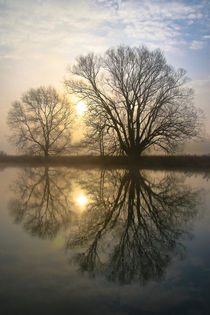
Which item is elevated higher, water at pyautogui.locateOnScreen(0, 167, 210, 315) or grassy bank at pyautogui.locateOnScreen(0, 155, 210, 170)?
grassy bank at pyautogui.locateOnScreen(0, 155, 210, 170)

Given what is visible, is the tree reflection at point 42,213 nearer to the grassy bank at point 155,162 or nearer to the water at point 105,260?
the water at point 105,260

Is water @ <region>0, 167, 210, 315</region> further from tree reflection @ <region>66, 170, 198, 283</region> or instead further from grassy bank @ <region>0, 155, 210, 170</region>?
grassy bank @ <region>0, 155, 210, 170</region>

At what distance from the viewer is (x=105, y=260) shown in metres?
3.24

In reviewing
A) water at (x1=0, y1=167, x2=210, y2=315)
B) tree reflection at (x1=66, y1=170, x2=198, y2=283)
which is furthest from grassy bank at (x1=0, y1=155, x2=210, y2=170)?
water at (x1=0, y1=167, x2=210, y2=315)

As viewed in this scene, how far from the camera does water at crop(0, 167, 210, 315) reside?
237 cm

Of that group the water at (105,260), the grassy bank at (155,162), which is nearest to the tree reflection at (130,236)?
the water at (105,260)

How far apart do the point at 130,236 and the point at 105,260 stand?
975mm

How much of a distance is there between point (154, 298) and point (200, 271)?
796 millimetres

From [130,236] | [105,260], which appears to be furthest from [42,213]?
[105,260]

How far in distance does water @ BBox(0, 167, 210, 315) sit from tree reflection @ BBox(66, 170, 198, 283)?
11 mm

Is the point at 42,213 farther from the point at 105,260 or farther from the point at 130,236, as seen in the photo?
the point at 105,260

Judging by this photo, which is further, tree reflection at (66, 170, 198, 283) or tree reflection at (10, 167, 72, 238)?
tree reflection at (10, 167, 72, 238)

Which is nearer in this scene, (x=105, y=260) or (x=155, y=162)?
(x=105, y=260)

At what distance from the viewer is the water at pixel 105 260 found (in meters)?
2.37
